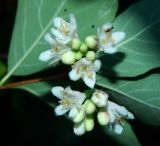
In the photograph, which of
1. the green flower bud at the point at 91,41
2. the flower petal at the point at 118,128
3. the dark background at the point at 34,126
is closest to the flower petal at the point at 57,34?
the green flower bud at the point at 91,41

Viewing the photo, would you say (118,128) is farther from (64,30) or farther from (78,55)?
(64,30)

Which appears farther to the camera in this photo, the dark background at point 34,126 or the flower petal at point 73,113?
the dark background at point 34,126

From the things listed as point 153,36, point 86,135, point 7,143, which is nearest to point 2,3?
point 7,143

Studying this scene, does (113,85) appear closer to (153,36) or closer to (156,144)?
(153,36)

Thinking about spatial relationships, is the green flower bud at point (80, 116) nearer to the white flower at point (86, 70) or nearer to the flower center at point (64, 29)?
the white flower at point (86, 70)

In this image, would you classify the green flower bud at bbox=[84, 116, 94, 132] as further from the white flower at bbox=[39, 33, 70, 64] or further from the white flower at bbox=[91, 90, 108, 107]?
the white flower at bbox=[39, 33, 70, 64]

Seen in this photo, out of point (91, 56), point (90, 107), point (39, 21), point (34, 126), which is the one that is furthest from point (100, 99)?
point (34, 126)
